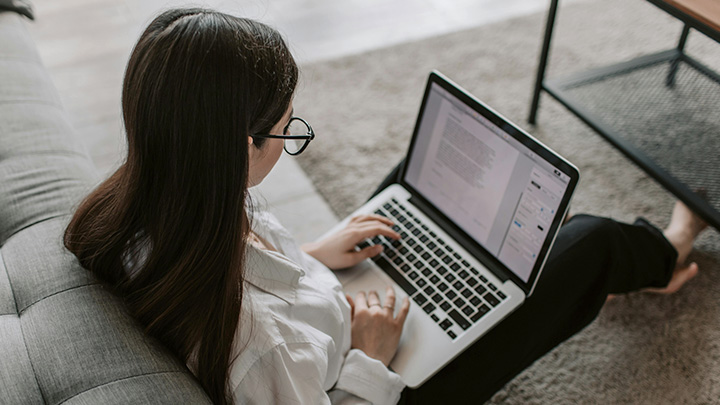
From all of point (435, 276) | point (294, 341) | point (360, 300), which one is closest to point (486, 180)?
point (435, 276)

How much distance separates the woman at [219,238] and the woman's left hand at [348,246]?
106mm

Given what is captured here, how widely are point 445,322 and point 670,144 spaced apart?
1159 mm

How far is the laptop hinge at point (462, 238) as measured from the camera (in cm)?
112

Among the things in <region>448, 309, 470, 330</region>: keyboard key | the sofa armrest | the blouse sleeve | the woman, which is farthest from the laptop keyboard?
the sofa armrest

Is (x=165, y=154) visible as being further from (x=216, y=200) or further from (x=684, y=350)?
(x=684, y=350)

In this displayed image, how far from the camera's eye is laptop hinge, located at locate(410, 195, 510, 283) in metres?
1.12

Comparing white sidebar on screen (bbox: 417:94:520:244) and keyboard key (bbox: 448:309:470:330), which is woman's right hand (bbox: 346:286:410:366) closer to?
keyboard key (bbox: 448:309:470:330)

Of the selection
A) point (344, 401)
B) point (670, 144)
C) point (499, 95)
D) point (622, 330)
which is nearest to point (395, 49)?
point (499, 95)

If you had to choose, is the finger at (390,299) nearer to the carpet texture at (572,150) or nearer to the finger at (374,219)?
the finger at (374,219)

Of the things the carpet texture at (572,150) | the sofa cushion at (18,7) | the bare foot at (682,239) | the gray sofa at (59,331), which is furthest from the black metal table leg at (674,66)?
the sofa cushion at (18,7)

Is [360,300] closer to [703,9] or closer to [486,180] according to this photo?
[486,180]

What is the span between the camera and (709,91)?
201 centimetres

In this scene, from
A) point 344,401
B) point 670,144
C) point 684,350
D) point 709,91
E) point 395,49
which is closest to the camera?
point 344,401

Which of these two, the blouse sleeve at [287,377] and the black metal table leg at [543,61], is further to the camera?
the black metal table leg at [543,61]
